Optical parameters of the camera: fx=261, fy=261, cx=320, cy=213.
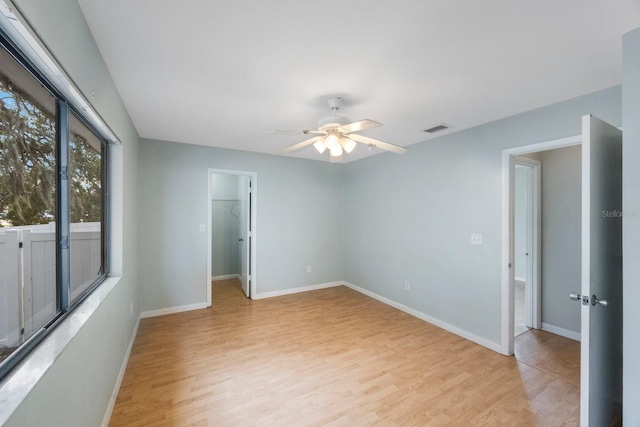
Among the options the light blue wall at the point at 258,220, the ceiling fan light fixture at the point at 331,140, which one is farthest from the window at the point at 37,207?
the light blue wall at the point at 258,220

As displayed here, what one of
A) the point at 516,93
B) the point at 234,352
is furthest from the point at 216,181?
the point at 516,93

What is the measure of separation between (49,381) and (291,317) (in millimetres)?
2733

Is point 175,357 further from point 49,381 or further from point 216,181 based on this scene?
point 216,181

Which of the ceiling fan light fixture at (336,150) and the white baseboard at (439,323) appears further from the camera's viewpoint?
the white baseboard at (439,323)

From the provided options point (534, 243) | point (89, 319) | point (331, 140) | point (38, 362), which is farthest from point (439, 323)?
point (38, 362)

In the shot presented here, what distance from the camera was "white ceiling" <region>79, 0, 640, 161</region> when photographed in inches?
50.4

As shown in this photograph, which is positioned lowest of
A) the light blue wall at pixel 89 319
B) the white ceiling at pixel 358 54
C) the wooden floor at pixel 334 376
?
the wooden floor at pixel 334 376

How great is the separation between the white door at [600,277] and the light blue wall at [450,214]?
2.70ft

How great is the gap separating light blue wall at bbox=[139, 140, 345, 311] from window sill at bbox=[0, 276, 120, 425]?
2132 millimetres

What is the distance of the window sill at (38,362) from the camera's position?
29.6 inches

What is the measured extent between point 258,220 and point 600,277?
12.4 feet

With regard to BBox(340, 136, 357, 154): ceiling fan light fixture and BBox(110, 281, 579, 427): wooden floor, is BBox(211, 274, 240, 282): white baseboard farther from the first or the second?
BBox(340, 136, 357, 154): ceiling fan light fixture

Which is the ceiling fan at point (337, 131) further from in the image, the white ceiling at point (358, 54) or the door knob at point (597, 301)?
the door knob at point (597, 301)

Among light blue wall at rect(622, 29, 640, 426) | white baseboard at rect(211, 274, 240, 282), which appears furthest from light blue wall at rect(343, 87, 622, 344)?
white baseboard at rect(211, 274, 240, 282)
